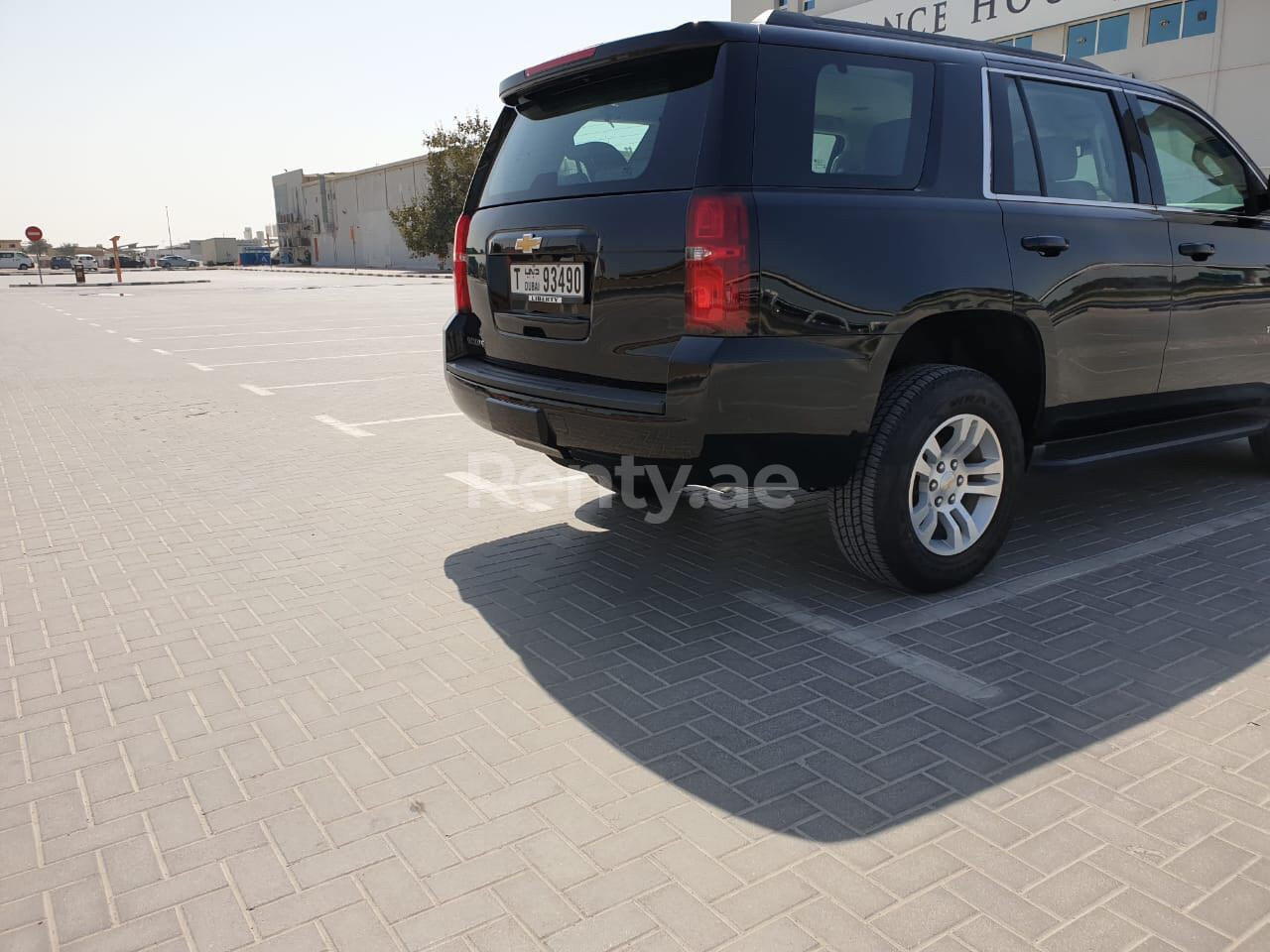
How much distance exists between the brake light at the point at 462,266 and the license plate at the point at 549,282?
55cm

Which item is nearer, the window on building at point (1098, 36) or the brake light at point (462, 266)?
the brake light at point (462, 266)

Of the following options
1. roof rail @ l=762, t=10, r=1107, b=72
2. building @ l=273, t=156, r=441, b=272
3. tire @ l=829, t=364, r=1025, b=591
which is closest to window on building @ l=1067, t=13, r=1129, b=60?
roof rail @ l=762, t=10, r=1107, b=72

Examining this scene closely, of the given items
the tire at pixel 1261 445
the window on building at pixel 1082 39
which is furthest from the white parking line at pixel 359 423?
the window on building at pixel 1082 39

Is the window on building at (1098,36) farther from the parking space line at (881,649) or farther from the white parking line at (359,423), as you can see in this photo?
the parking space line at (881,649)

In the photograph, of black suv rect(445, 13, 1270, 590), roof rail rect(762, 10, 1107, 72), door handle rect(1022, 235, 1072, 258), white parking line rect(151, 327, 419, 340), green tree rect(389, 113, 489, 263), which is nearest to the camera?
black suv rect(445, 13, 1270, 590)

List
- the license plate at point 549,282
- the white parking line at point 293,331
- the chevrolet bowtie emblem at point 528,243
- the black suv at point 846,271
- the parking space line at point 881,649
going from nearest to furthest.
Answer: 1. the parking space line at point 881,649
2. the black suv at point 846,271
3. the license plate at point 549,282
4. the chevrolet bowtie emblem at point 528,243
5. the white parking line at point 293,331

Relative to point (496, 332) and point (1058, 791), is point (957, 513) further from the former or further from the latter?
point (496, 332)

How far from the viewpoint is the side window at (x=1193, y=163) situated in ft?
15.3

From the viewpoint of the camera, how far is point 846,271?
339cm

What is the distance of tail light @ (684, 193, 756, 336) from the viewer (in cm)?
319

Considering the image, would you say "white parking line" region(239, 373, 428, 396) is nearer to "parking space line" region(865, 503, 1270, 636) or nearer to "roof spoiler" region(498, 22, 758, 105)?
"roof spoiler" region(498, 22, 758, 105)

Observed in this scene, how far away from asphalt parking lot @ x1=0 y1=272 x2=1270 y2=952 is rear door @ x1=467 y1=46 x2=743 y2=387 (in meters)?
1.07

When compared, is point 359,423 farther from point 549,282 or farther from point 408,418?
point 549,282

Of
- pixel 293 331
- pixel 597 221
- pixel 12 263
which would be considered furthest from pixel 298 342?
pixel 12 263
